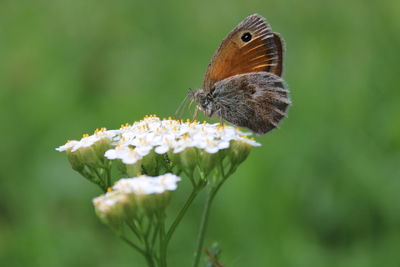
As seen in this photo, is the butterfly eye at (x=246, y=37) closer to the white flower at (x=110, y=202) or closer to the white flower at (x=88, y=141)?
the white flower at (x=88, y=141)

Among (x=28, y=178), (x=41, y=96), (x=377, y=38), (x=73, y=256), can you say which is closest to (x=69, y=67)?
(x=41, y=96)

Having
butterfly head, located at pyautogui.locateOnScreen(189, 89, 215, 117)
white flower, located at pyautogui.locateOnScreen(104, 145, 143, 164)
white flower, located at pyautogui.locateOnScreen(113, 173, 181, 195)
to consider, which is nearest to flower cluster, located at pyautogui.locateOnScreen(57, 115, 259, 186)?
white flower, located at pyautogui.locateOnScreen(104, 145, 143, 164)

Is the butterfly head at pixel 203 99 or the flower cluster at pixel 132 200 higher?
the butterfly head at pixel 203 99

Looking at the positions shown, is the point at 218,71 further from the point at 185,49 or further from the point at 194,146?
the point at 185,49

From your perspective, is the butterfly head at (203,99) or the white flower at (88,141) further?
the butterfly head at (203,99)

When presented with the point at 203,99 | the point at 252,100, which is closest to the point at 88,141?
the point at 203,99

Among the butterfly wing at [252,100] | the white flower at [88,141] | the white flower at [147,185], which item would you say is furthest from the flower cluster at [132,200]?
the butterfly wing at [252,100]

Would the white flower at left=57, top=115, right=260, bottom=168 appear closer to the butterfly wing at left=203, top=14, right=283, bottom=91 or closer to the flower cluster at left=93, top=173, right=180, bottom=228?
the flower cluster at left=93, top=173, right=180, bottom=228
